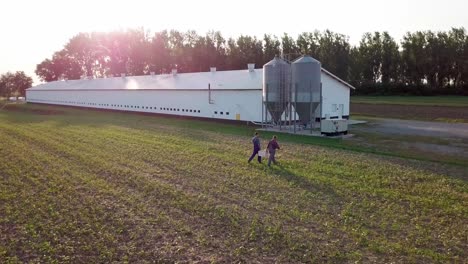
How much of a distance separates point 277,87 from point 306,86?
257 cm

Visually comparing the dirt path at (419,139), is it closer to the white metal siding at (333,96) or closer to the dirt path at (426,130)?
the dirt path at (426,130)

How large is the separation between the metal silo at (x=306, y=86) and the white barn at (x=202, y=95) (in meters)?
4.10

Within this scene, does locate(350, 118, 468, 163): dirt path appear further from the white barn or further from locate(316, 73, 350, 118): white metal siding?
the white barn

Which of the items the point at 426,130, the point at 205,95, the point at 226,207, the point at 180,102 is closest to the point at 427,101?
the point at 426,130

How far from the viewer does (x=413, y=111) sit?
164ft

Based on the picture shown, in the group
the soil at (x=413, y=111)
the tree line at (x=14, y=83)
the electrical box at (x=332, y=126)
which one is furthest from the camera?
the tree line at (x=14, y=83)

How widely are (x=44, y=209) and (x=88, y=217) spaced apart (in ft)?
5.62

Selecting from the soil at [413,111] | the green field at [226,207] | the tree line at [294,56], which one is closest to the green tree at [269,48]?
the tree line at [294,56]

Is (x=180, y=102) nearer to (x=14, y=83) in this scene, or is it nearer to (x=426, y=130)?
(x=426, y=130)

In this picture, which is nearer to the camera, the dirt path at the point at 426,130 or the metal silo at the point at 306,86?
the dirt path at the point at 426,130

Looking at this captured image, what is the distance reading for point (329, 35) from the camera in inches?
3430

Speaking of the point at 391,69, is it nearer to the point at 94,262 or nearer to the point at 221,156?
the point at 221,156

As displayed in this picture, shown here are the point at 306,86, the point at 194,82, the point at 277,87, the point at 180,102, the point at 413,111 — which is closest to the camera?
the point at 306,86

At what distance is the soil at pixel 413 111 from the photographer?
44984 mm
